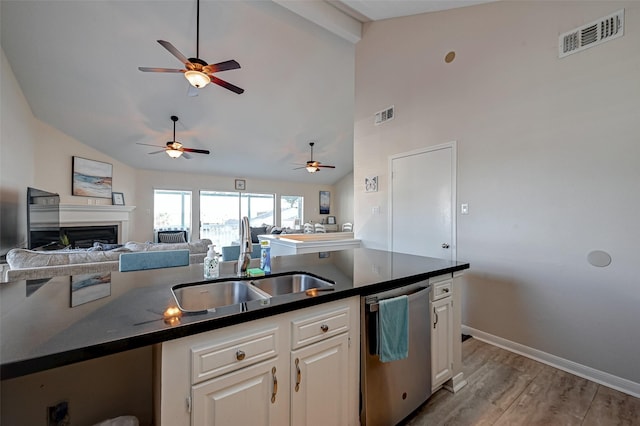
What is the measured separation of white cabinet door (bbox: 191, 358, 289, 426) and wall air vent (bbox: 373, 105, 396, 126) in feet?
11.4

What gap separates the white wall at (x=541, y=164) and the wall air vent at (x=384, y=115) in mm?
375

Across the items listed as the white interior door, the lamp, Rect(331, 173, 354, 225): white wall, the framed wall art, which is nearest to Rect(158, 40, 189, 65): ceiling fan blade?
the lamp

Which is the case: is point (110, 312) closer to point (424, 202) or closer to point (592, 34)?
point (424, 202)

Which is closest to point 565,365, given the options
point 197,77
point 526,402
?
point 526,402

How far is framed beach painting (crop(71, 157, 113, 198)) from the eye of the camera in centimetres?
541

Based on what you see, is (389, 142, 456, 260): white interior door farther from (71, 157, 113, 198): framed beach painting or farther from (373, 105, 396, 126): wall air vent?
(71, 157, 113, 198): framed beach painting

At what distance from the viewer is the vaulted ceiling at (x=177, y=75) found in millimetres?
3277

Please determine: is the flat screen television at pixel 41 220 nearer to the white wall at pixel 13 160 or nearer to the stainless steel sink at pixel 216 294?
the white wall at pixel 13 160

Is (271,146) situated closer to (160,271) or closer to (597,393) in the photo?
(160,271)

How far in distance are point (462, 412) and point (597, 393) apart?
1.06 meters

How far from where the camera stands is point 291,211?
32.7 ft

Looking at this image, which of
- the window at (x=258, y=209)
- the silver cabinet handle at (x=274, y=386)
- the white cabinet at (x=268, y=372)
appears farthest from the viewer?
the window at (x=258, y=209)

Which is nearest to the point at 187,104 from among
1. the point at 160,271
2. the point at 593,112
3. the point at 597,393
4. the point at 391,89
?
the point at 391,89

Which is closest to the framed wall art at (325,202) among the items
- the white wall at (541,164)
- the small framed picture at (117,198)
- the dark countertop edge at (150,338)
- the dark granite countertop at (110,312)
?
the small framed picture at (117,198)
